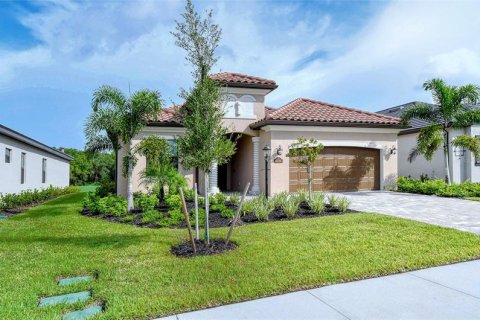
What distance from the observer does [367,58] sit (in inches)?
510

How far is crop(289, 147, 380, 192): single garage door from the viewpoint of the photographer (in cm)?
1502

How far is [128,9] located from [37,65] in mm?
4270

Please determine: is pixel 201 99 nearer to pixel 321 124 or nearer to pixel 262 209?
pixel 262 209

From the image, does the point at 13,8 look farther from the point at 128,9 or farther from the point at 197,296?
the point at 197,296

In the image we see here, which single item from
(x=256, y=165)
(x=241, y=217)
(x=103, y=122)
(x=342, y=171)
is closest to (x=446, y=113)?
(x=342, y=171)

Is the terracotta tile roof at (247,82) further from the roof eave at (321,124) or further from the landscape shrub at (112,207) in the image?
the landscape shrub at (112,207)

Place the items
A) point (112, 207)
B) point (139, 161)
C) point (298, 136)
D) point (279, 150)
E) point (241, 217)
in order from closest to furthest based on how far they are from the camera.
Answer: point (241, 217), point (112, 207), point (279, 150), point (139, 161), point (298, 136)

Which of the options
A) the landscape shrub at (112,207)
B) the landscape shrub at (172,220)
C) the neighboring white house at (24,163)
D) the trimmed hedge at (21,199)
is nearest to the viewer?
the landscape shrub at (172,220)

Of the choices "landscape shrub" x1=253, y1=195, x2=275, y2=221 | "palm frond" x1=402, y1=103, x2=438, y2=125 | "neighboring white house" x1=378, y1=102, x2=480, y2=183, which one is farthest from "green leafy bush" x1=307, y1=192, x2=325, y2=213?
"neighboring white house" x1=378, y1=102, x2=480, y2=183

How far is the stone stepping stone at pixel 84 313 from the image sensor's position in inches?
135

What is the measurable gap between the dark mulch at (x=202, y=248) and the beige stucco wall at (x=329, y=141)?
831 cm

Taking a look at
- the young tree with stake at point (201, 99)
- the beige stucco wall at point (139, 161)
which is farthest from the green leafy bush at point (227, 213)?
the beige stucco wall at point (139, 161)

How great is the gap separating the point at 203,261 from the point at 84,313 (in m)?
1.99

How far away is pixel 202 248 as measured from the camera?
5844mm
